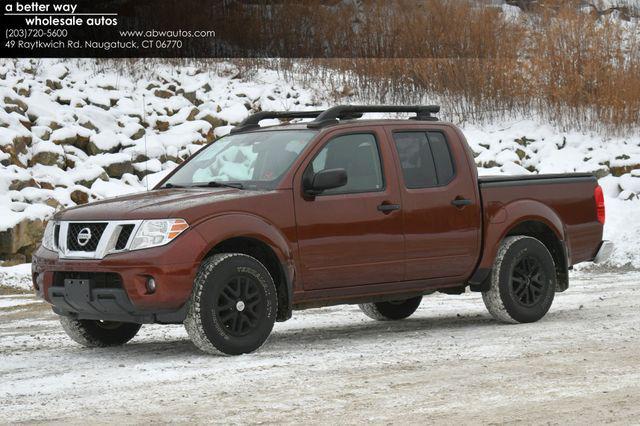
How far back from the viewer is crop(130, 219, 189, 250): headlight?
8.40 meters

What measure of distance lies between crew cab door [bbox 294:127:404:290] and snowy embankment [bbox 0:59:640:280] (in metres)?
8.14

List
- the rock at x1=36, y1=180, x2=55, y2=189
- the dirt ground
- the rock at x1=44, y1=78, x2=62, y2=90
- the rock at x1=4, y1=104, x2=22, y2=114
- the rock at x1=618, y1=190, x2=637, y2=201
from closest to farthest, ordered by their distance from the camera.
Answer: the dirt ground < the rock at x1=36, y1=180, x2=55, y2=189 < the rock at x1=618, y1=190, x2=637, y2=201 < the rock at x1=4, y1=104, x2=22, y2=114 < the rock at x1=44, y1=78, x2=62, y2=90

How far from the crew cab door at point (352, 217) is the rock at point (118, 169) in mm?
11073

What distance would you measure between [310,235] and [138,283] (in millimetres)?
1502

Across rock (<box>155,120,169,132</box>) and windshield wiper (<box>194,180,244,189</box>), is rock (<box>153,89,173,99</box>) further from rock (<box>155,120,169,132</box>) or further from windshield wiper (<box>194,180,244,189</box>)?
windshield wiper (<box>194,180,244,189</box>)

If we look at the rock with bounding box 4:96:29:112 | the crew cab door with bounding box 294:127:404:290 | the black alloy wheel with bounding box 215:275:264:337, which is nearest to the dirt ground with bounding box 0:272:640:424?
the black alloy wheel with bounding box 215:275:264:337

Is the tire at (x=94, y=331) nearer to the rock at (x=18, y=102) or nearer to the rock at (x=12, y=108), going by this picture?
the rock at (x=12, y=108)

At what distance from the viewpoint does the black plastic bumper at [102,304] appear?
331 inches

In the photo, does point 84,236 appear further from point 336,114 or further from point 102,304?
point 336,114

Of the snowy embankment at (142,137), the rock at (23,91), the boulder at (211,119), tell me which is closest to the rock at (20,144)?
the snowy embankment at (142,137)

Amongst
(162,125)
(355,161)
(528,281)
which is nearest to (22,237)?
(162,125)

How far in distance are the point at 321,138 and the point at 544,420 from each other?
12.7 ft

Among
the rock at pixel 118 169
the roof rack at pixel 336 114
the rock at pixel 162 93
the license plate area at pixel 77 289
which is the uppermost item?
the rock at pixel 162 93

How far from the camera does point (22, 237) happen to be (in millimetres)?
16828
